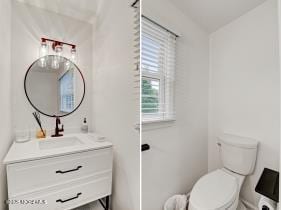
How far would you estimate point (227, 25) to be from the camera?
1.14 feet

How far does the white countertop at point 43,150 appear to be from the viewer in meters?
0.80

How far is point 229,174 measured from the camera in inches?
A: 15.9

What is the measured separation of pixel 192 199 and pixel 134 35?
76cm

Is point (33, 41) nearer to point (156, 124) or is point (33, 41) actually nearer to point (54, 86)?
point (54, 86)

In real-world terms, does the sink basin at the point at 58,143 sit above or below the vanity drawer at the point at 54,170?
above

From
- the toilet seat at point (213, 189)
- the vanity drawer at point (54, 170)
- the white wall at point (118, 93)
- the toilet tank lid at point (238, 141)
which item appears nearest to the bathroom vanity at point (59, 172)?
the vanity drawer at point (54, 170)

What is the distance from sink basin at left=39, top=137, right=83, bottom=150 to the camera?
979 millimetres

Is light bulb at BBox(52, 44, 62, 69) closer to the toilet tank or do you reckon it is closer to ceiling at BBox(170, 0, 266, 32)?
ceiling at BBox(170, 0, 266, 32)

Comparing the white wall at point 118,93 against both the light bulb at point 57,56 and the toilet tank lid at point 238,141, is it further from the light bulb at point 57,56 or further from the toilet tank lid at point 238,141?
the toilet tank lid at point 238,141

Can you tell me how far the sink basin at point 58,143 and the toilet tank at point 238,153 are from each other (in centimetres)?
90

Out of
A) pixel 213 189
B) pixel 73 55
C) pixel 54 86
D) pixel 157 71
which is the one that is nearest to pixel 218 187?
pixel 213 189

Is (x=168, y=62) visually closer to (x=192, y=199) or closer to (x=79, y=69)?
(x=192, y=199)

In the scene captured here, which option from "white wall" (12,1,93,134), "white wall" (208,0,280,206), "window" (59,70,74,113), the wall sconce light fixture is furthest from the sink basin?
"white wall" (208,0,280,206)

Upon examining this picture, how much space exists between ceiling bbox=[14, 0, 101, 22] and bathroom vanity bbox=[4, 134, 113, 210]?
0.83 metres
